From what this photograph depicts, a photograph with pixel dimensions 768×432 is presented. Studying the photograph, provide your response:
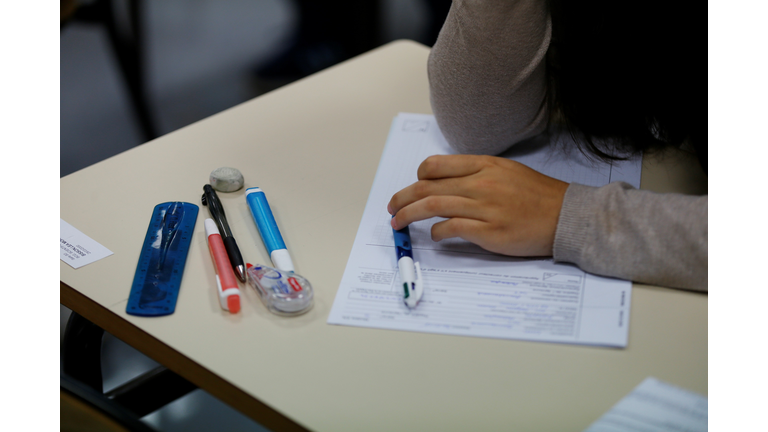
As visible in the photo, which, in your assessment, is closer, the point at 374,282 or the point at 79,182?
the point at 374,282

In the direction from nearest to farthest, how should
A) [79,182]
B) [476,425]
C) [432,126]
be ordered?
[476,425]
[79,182]
[432,126]

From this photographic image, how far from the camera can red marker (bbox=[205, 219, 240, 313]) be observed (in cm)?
54

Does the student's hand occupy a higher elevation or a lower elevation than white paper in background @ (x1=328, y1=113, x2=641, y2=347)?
higher

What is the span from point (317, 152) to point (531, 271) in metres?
0.34

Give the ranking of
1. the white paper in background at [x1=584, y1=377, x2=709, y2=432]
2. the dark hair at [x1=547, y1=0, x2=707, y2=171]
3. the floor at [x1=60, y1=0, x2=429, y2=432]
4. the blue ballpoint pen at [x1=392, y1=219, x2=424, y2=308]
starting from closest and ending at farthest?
the white paper in background at [x1=584, y1=377, x2=709, y2=432] < the blue ballpoint pen at [x1=392, y1=219, x2=424, y2=308] < the dark hair at [x1=547, y1=0, x2=707, y2=171] < the floor at [x1=60, y1=0, x2=429, y2=432]

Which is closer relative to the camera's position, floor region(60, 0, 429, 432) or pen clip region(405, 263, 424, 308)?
pen clip region(405, 263, 424, 308)

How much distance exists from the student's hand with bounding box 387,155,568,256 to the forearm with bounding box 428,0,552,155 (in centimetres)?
14

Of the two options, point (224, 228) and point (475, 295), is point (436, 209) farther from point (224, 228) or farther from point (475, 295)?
point (224, 228)

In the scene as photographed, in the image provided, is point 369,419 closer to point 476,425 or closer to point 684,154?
point 476,425

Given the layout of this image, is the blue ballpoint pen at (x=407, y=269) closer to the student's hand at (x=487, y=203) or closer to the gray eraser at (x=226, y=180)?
the student's hand at (x=487, y=203)

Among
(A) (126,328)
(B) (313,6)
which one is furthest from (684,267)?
(B) (313,6)

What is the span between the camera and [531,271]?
1.92 feet

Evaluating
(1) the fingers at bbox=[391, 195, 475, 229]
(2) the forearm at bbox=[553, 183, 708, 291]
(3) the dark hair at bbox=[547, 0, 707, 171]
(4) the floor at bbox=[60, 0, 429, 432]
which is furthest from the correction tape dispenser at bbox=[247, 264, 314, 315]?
(4) the floor at bbox=[60, 0, 429, 432]

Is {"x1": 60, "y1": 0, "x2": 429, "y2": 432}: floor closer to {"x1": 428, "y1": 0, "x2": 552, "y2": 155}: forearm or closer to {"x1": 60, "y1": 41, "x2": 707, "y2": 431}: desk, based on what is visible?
{"x1": 60, "y1": 41, "x2": 707, "y2": 431}: desk
